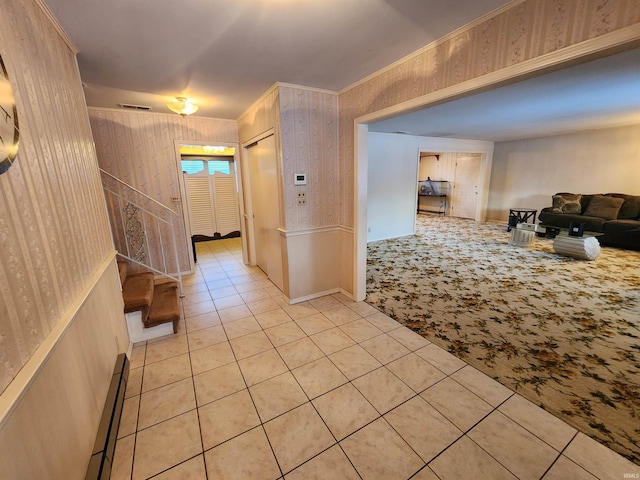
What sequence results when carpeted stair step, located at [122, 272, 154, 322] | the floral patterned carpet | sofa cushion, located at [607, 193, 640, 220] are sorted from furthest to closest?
sofa cushion, located at [607, 193, 640, 220] → carpeted stair step, located at [122, 272, 154, 322] → the floral patterned carpet

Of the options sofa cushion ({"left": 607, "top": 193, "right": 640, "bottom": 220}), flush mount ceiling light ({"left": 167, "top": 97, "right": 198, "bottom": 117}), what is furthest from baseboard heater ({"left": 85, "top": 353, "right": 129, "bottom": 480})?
sofa cushion ({"left": 607, "top": 193, "right": 640, "bottom": 220})

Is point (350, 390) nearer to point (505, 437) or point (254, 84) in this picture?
point (505, 437)

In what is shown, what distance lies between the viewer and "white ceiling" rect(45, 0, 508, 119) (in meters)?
1.57

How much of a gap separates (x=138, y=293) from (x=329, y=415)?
226 centimetres

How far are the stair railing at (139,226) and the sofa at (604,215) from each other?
6808 mm

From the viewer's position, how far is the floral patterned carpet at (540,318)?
5.85ft

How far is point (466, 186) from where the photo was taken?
27.8 ft

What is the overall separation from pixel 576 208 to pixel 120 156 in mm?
8635

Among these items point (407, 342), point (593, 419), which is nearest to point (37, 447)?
point (407, 342)

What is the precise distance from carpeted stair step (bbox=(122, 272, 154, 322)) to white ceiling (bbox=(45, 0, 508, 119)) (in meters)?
2.09

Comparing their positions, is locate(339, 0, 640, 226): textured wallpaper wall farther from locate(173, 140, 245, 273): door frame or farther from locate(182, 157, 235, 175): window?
locate(182, 157, 235, 175): window

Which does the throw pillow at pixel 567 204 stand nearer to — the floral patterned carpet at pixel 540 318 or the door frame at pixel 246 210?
the floral patterned carpet at pixel 540 318

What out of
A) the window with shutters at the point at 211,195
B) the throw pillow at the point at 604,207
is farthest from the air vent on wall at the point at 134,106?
the throw pillow at the point at 604,207

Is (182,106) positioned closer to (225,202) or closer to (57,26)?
(57,26)
